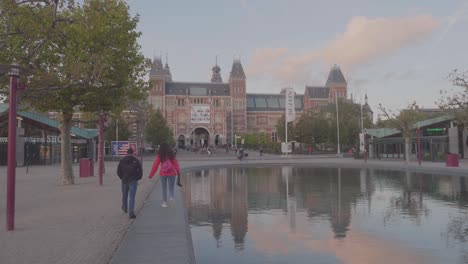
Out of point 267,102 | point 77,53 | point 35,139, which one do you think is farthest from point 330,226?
point 267,102

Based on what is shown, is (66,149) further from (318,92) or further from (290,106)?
(318,92)

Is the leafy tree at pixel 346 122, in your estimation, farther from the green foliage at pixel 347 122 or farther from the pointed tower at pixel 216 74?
the pointed tower at pixel 216 74

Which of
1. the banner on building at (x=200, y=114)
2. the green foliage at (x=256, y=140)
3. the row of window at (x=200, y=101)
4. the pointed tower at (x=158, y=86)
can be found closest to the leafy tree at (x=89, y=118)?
the banner on building at (x=200, y=114)

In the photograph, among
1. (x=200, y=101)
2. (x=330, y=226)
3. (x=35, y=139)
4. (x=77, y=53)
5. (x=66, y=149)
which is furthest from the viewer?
(x=200, y=101)

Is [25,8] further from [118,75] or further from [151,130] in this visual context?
[151,130]

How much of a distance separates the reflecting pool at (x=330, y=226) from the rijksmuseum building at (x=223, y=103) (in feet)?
307

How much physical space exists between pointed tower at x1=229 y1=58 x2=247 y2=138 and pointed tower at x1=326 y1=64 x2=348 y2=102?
23.9 metres

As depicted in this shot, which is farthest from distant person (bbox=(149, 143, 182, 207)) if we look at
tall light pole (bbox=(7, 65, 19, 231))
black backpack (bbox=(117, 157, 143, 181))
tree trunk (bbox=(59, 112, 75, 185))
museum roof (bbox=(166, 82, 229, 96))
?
museum roof (bbox=(166, 82, 229, 96))

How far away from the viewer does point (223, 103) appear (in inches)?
4582

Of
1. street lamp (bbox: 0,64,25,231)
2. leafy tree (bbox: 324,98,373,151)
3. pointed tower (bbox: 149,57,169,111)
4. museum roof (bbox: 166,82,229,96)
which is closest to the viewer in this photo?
street lamp (bbox: 0,64,25,231)

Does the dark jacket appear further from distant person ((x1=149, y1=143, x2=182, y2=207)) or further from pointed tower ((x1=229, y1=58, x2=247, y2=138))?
pointed tower ((x1=229, y1=58, x2=247, y2=138))

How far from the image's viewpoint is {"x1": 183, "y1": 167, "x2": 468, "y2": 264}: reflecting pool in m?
7.23

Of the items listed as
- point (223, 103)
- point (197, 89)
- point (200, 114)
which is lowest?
point (200, 114)

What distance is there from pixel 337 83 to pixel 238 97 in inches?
1082
